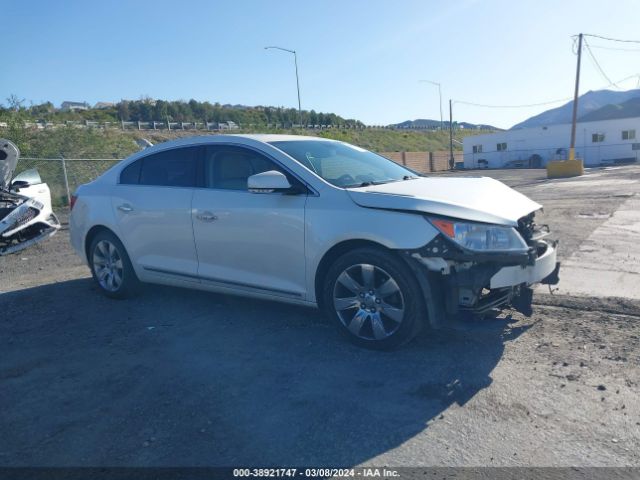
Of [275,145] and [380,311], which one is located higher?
→ [275,145]

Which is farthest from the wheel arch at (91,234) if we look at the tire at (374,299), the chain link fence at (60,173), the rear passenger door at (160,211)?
the chain link fence at (60,173)

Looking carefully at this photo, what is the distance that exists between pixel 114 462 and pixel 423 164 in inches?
1998

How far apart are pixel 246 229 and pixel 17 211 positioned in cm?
624

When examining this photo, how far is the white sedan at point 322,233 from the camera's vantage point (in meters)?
3.88

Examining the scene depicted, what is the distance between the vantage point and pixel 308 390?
11.9 ft

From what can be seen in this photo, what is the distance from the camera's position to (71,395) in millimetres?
3725

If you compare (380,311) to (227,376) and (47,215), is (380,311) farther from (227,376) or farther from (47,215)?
(47,215)

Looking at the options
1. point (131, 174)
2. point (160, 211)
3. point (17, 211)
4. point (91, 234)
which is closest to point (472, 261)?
point (160, 211)

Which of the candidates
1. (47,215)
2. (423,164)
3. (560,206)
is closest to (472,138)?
(423,164)

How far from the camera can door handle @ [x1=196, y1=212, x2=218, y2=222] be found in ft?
16.4

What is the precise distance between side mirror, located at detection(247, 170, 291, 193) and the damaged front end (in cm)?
119

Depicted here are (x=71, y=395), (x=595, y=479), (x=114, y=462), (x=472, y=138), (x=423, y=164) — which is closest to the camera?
(x=595, y=479)

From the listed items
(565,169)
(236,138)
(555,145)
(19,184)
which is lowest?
(565,169)

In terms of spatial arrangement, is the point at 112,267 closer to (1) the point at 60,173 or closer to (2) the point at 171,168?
(2) the point at 171,168
